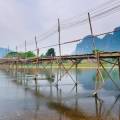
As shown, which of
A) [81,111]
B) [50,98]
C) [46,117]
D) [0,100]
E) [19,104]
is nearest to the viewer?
[46,117]

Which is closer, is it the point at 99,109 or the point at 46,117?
the point at 46,117

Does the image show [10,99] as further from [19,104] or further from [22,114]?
[22,114]

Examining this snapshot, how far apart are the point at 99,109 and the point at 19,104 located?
15.2ft

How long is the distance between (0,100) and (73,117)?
21.5ft

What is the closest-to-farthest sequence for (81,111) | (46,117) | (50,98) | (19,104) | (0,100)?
(46,117) → (81,111) → (19,104) → (0,100) → (50,98)

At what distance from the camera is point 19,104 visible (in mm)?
18391

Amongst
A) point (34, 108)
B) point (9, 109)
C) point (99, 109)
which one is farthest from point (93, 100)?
point (9, 109)

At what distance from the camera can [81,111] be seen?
653 inches

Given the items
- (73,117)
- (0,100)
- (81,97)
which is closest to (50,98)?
(81,97)

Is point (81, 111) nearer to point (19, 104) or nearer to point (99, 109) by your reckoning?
point (99, 109)

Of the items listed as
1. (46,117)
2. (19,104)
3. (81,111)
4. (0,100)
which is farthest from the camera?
(0,100)

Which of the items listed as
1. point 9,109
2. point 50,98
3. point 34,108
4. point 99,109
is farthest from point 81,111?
point 50,98

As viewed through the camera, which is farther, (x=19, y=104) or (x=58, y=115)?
(x=19, y=104)

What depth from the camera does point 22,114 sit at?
15.3m
